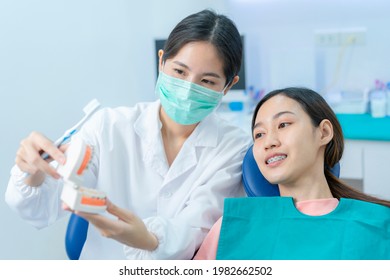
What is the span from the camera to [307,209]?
136 centimetres

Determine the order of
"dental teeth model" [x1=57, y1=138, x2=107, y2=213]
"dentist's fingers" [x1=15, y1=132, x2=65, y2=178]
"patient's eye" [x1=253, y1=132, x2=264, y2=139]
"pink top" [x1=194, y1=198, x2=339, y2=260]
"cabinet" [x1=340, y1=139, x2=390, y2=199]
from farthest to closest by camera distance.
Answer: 1. "cabinet" [x1=340, y1=139, x2=390, y2=199]
2. "patient's eye" [x1=253, y1=132, x2=264, y2=139]
3. "pink top" [x1=194, y1=198, x2=339, y2=260]
4. "dentist's fingers" [x1=15, y1=132, x2=65, y2=178]
5. "dental teeth model" [x1=57, y1=138, x2=107, y2=213]

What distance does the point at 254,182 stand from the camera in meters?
1.44

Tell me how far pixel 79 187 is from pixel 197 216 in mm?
518

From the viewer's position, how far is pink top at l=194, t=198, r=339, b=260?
1.31 metres

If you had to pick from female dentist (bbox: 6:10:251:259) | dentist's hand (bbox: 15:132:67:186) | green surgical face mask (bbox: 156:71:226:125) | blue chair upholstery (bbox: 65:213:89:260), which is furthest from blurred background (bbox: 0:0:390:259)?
dentist's hand (bbox: 15:132:67:186)

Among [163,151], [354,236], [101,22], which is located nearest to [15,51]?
[101,22]

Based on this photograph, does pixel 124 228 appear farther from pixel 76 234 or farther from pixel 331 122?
pixel 331 122

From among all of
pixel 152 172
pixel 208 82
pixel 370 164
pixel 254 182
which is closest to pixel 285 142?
pixel 254 182

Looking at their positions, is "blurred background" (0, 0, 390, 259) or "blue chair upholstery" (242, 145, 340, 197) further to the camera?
"blurred background" (0, 0, 390, 259)

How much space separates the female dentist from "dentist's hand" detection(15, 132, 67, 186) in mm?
202

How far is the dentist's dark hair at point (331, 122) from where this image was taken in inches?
56.1

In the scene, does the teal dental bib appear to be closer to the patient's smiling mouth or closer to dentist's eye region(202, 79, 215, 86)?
the patient's smiling mouth

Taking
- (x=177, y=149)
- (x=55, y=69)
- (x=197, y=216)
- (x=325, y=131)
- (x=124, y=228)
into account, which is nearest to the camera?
(x=124, y=228)

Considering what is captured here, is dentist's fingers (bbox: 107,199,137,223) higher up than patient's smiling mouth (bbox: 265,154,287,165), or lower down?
higher up
